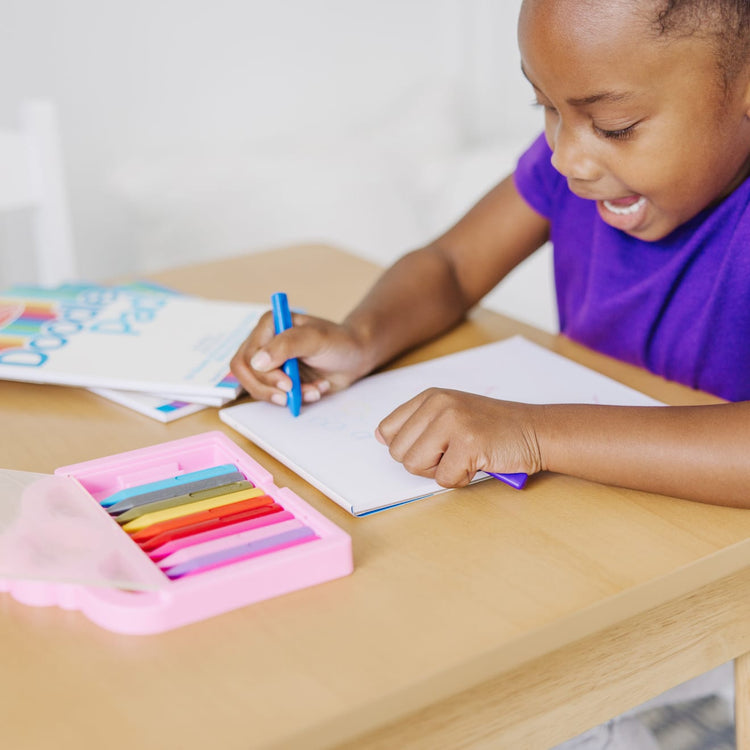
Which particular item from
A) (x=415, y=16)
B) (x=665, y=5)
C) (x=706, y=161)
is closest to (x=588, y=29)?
(x=665, y=5)

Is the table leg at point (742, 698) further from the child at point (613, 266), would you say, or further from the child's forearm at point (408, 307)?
the child's forearm at point (408, 307)

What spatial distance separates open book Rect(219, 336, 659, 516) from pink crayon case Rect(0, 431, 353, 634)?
5 centimetres

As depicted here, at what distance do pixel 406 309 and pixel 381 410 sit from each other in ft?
0.58

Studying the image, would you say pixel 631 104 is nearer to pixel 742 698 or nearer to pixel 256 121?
pixel 742 698

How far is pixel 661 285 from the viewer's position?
95 centimetres

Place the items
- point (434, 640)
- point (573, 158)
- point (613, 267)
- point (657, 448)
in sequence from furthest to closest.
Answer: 1. point (613, 267)
2. point (573, 158)
3. point (657, 448)
4. point (434, 640)

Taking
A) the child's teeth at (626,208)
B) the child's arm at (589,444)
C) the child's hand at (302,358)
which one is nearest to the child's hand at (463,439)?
the child's arm at (589,444)

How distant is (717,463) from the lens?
648 millimetres

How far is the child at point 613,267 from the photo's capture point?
665 millimetres

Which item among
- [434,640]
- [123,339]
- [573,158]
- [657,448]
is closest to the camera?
[434,640]

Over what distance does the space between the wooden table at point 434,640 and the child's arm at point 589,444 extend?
2 cm

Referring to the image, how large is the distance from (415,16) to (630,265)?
140 cm

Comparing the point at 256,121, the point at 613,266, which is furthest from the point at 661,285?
the point at 256,121

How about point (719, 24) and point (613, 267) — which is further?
point (613, 267)
